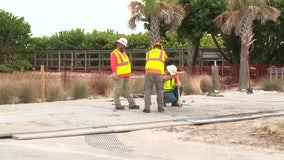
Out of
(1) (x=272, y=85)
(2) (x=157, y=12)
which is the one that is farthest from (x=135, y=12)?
(1) (x=272, y=85)

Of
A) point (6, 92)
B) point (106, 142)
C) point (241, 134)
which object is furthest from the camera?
point (6, 92)

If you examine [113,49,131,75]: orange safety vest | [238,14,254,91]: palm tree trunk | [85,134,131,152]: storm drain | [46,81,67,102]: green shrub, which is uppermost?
[238,14,254,91]: palm tree trunk

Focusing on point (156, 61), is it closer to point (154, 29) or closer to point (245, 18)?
point (245, 18)

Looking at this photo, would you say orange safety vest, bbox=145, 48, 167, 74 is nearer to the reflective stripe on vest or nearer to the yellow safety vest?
the reflective stripe on vest

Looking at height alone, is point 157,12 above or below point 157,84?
above

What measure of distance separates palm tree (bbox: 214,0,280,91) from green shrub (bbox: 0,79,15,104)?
442 inches

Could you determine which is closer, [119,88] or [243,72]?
[119,88]

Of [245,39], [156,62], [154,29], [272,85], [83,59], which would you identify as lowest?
[272,85]

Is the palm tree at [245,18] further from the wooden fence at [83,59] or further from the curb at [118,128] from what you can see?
the curb at [118,128]

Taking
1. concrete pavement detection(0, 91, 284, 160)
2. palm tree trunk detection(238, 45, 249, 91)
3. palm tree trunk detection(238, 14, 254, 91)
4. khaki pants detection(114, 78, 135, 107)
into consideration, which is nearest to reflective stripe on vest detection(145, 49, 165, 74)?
khaki pants detection(114, 78, 135, 107)

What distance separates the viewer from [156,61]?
492 inches

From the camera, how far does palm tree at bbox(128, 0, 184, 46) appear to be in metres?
30.0

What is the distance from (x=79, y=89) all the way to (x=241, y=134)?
831cm

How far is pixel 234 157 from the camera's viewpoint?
25.1 feet
